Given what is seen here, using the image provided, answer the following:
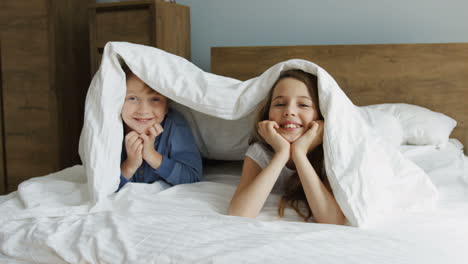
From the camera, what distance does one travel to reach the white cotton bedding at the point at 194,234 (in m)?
0.74

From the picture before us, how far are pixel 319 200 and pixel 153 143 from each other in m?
0.52

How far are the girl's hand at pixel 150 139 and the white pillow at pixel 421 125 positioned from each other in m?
1.10

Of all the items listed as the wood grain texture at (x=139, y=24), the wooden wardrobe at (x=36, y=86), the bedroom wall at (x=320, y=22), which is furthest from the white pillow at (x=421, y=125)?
the wooden wardrobe at (x=36, y=86)

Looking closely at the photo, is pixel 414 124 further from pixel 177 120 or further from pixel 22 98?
pixel 22 98

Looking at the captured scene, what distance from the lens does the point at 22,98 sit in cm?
262

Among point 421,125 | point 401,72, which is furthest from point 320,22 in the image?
point 421,125

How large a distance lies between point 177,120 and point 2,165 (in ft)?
6.21

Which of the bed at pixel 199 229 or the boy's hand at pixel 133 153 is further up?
the boy's hand at pixel 133 153

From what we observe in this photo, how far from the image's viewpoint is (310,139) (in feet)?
3.47

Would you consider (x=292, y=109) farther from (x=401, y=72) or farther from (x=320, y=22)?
(x=320, y=22)

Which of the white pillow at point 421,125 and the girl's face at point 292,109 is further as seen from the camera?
the white pillow at point 421,125

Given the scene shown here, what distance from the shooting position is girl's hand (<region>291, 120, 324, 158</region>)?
104 centimetres

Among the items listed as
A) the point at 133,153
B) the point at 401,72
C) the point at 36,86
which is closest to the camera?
the point at 133,153

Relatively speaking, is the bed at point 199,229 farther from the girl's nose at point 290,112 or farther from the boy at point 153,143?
the girl's nose at point 290,112
